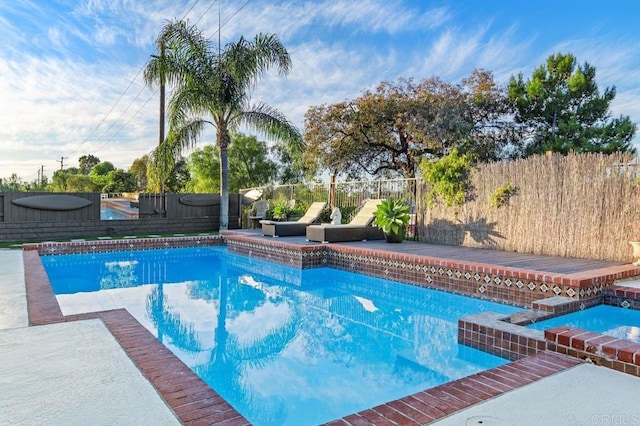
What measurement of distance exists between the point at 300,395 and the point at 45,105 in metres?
19.4

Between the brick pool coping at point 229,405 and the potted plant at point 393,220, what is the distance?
628 cm

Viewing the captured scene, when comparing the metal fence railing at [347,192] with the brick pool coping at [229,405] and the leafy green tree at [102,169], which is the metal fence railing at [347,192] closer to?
the brick pool coping at [229,405]

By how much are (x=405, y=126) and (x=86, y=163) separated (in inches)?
2615

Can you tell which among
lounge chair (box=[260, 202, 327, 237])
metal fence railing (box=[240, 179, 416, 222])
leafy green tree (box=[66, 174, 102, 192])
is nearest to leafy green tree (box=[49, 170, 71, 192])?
leafy green tree (box=[66, 174, 102, 192])

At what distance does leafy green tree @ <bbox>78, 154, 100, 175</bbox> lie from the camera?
67.1 m

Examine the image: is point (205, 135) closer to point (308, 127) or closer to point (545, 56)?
point (308, 127)

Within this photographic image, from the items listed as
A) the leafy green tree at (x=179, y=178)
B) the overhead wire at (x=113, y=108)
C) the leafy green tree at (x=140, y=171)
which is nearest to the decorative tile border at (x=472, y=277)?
the overhead wire at (x=113, y=108)

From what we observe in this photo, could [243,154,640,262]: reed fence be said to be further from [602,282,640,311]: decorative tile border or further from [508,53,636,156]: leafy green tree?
[508,53,636,156]: leafy green tree

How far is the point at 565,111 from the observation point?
54.7ft

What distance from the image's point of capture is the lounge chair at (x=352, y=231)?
9.22 meters

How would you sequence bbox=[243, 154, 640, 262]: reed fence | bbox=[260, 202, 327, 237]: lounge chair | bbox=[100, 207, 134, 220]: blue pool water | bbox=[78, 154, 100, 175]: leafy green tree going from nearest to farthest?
1. bbox=[243, 154, 640, 262]: reed fence
2. bbox=[260, 202, 327, 237]: lounge chair
3. bbox=[100, 207, 134, 220]: blue pool water
4. bbox=[78, 154, 100, 175]: leafy green tree

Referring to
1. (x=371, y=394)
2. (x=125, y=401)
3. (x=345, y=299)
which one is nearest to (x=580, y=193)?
(x=345, y=299)

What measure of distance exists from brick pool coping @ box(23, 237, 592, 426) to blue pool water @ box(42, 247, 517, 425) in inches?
22.8

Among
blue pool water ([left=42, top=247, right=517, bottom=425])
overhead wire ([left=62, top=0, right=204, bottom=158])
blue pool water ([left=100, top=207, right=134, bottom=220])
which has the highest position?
overhead wire ([left=62, top=0, right=204, bottom=158])
